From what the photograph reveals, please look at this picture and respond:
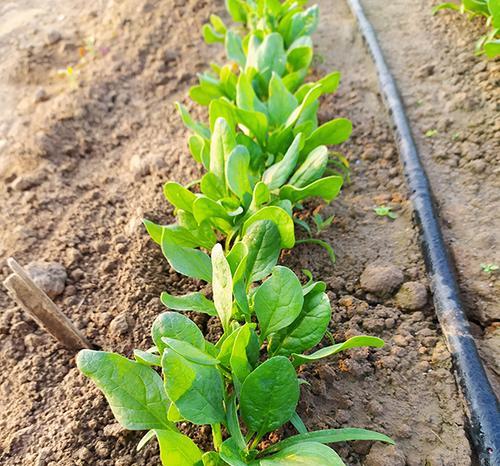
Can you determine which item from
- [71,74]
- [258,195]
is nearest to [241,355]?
[258,195]

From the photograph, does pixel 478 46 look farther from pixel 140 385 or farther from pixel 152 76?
pixel 140 385

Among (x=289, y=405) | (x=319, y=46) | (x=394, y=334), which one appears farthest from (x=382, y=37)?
(x=289, y=405)

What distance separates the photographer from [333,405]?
60.1 inches

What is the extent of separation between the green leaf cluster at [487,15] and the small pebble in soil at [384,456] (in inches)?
78.5

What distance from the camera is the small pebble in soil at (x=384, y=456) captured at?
1.37m

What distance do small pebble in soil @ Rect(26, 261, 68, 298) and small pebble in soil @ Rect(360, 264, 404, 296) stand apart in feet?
3.77

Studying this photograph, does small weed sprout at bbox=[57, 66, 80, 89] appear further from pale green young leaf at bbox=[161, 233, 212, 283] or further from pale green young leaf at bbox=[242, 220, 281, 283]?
pale green young leaf at bbox=[242, 220, 281, 283]

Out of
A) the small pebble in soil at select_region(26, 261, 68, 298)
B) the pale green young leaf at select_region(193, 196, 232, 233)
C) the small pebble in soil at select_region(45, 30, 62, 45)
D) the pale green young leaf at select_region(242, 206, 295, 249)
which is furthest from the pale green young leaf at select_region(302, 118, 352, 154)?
the small pebble in soil at select_region(45, 30, 62, 45)

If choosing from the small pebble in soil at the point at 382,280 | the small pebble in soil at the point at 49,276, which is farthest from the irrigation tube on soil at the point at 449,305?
the small pebble in soil at the point at 49,276

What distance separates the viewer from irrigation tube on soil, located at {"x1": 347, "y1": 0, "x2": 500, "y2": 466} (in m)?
1.42

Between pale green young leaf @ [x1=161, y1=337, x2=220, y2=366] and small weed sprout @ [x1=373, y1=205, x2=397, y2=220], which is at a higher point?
pale green young leaf @ [x1=161, y1=337, x2=220, y2=366]

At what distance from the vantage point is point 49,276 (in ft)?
6.47

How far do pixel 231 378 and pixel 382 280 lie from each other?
0.74 m

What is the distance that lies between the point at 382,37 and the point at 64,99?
1.98 m
